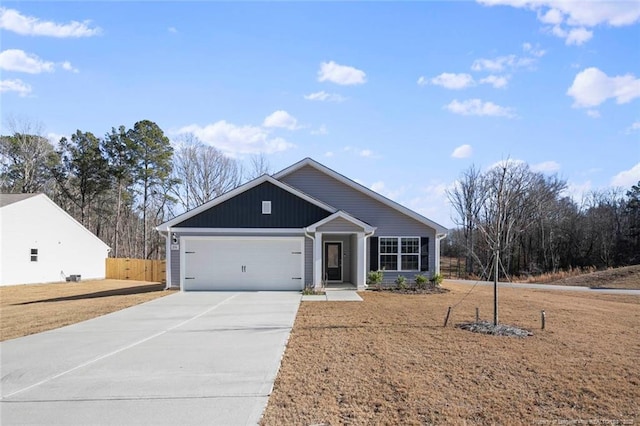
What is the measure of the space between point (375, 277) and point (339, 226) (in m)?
2.61

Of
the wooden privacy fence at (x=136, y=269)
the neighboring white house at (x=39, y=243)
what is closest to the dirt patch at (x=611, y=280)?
the wooden privacy fence at (x=136, y=269)

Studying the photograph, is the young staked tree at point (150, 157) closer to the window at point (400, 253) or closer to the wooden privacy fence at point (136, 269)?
the wooden privacy fence at point (136, 269)

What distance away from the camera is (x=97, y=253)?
34.1 metres

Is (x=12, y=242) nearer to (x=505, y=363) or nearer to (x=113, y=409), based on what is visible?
(x=113, y=409)

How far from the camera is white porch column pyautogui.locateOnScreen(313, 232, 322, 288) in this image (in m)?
18.9

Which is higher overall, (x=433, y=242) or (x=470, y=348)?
(x=433, y=242)

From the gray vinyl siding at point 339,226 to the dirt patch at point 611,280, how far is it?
630 inches

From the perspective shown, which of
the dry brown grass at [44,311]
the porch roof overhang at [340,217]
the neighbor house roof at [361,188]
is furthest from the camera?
the neighbor house roof at [361,188]

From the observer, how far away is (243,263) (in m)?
19.4

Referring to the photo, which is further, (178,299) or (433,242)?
(433,242)

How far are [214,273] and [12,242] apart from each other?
1499 cm

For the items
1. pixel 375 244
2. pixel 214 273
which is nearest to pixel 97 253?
pixel 214 273

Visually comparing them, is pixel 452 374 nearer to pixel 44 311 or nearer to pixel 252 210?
pixel 44 311

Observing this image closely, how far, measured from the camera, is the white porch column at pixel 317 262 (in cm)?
→ 1892
